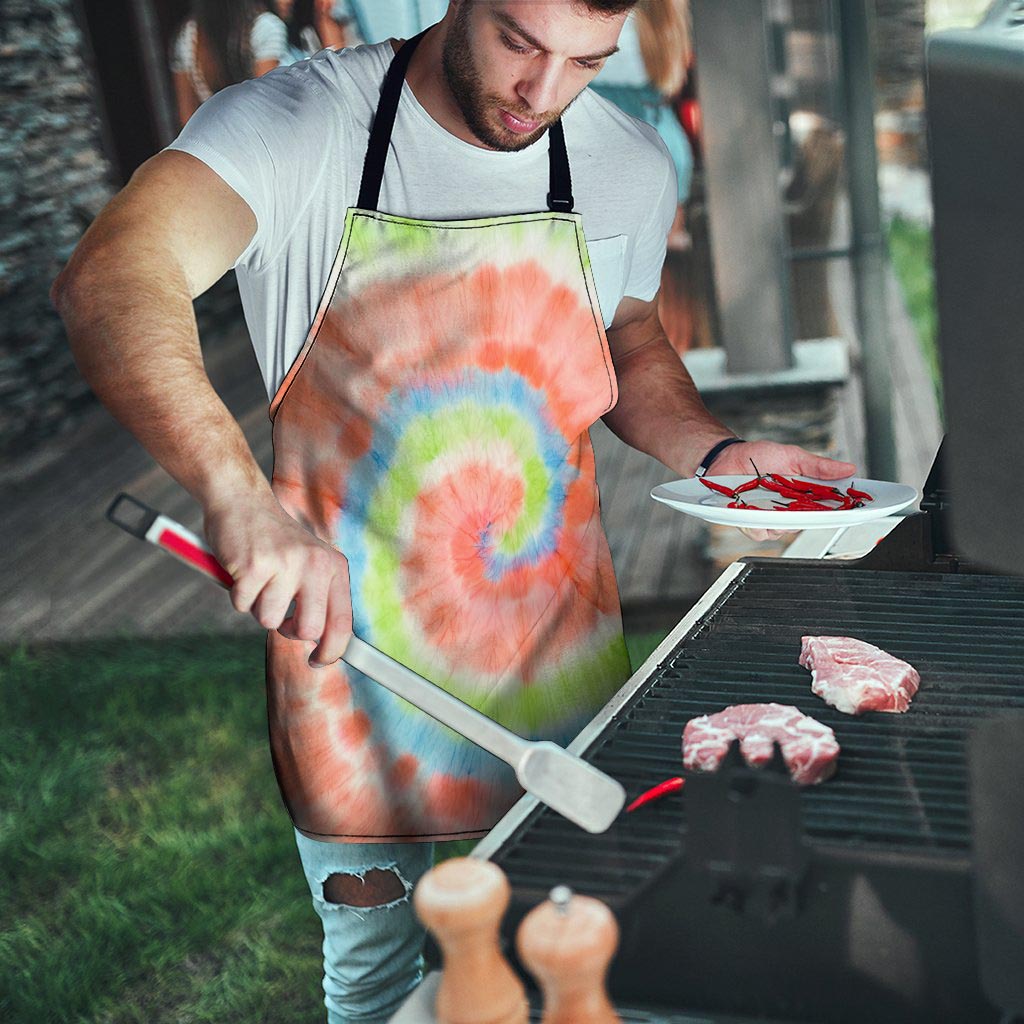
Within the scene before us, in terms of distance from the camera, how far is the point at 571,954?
85 cm

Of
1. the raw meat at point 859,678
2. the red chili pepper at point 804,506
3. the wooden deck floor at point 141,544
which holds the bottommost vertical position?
the wooden deck floor at point 141,544

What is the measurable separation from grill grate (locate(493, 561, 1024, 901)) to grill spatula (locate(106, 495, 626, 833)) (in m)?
0.05

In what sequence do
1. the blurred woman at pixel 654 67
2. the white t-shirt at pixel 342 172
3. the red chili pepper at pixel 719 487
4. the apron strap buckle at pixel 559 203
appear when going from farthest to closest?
the blurred woman at pixel 654 67 < the apron strap buckle at pixel 559 203 < the red chili pepper at pixel 719 487 < the white t-shirt at pixel 342 172

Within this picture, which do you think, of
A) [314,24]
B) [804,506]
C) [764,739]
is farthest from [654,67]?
[764,739]

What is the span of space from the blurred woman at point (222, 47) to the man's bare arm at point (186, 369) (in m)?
4.15

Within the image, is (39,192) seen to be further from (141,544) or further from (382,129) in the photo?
(382,129)

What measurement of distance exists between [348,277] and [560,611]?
0.59 m

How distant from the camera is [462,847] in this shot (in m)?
3.42

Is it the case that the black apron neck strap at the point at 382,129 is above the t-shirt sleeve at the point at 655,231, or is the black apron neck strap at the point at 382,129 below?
above

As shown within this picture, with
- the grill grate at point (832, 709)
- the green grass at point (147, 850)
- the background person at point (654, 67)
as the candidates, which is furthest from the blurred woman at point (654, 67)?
the grill grate at point (832, 709)

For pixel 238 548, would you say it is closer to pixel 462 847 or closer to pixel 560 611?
pixel 560 611

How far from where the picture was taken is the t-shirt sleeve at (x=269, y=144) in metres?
1.64

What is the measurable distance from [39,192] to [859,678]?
20.5 ft

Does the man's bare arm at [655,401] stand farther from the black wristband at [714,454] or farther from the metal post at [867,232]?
the metal post at [867,232]
